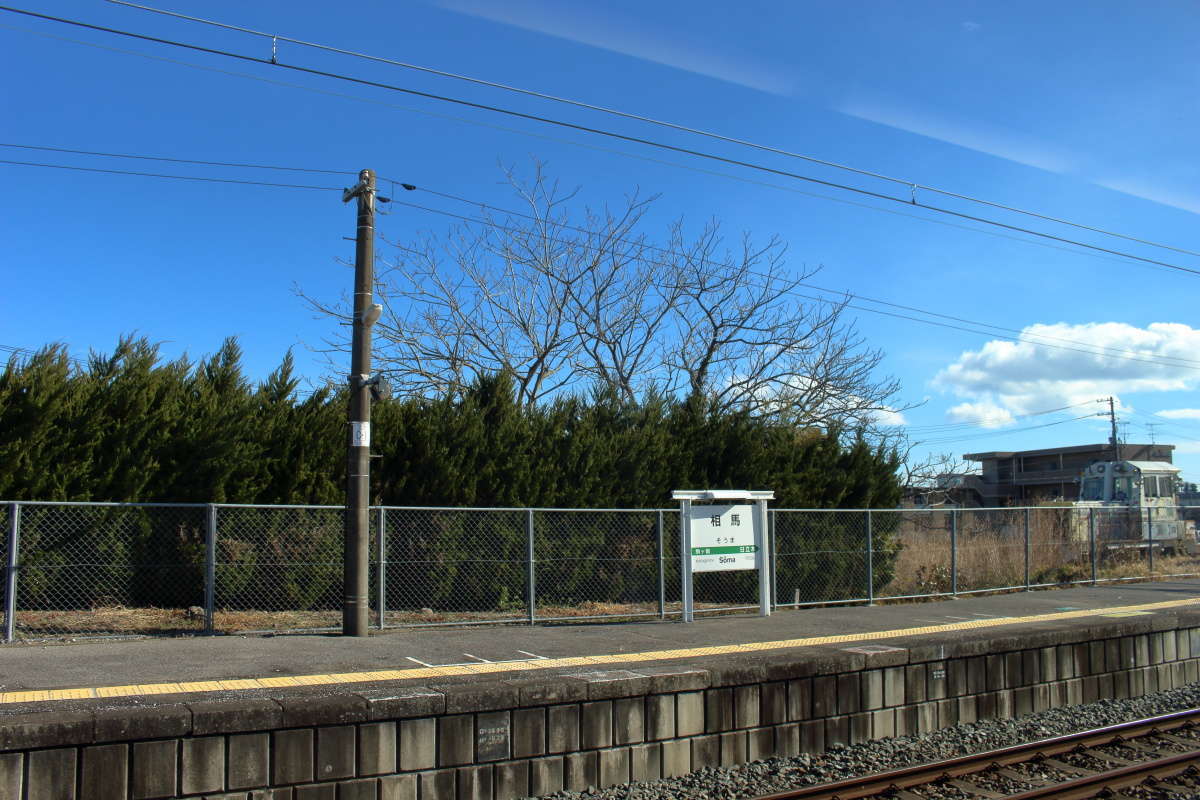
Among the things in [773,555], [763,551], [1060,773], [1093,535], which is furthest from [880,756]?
[1093,535]

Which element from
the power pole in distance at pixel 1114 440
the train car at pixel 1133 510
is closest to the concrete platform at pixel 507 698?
the train car at pixel 1133 510

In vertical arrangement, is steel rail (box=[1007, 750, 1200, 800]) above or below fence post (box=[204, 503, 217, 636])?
below

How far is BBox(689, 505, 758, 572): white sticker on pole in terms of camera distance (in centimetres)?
1164

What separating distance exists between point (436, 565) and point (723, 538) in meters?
3.85

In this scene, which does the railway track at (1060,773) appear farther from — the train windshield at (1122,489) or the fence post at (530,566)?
the train windshield at (1122,489)

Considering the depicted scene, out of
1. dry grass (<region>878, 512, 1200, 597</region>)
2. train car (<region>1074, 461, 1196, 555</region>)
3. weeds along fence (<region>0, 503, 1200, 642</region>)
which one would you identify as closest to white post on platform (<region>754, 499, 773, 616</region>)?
weeds along fence (<region>0, 503, 1200, 642</region>)

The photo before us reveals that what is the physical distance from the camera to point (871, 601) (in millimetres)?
14281

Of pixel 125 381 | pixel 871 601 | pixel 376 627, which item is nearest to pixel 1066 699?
pixel 871 601

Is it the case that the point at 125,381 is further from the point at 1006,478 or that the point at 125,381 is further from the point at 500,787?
the point at 1006,478

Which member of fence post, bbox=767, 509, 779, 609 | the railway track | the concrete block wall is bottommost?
the railway track

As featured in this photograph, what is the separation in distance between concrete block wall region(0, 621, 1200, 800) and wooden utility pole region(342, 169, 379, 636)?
3.63 meters

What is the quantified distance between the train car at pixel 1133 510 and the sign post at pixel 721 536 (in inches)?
338

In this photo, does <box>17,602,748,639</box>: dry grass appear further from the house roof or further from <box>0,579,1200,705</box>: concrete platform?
the house roof

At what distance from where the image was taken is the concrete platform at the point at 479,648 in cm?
732
